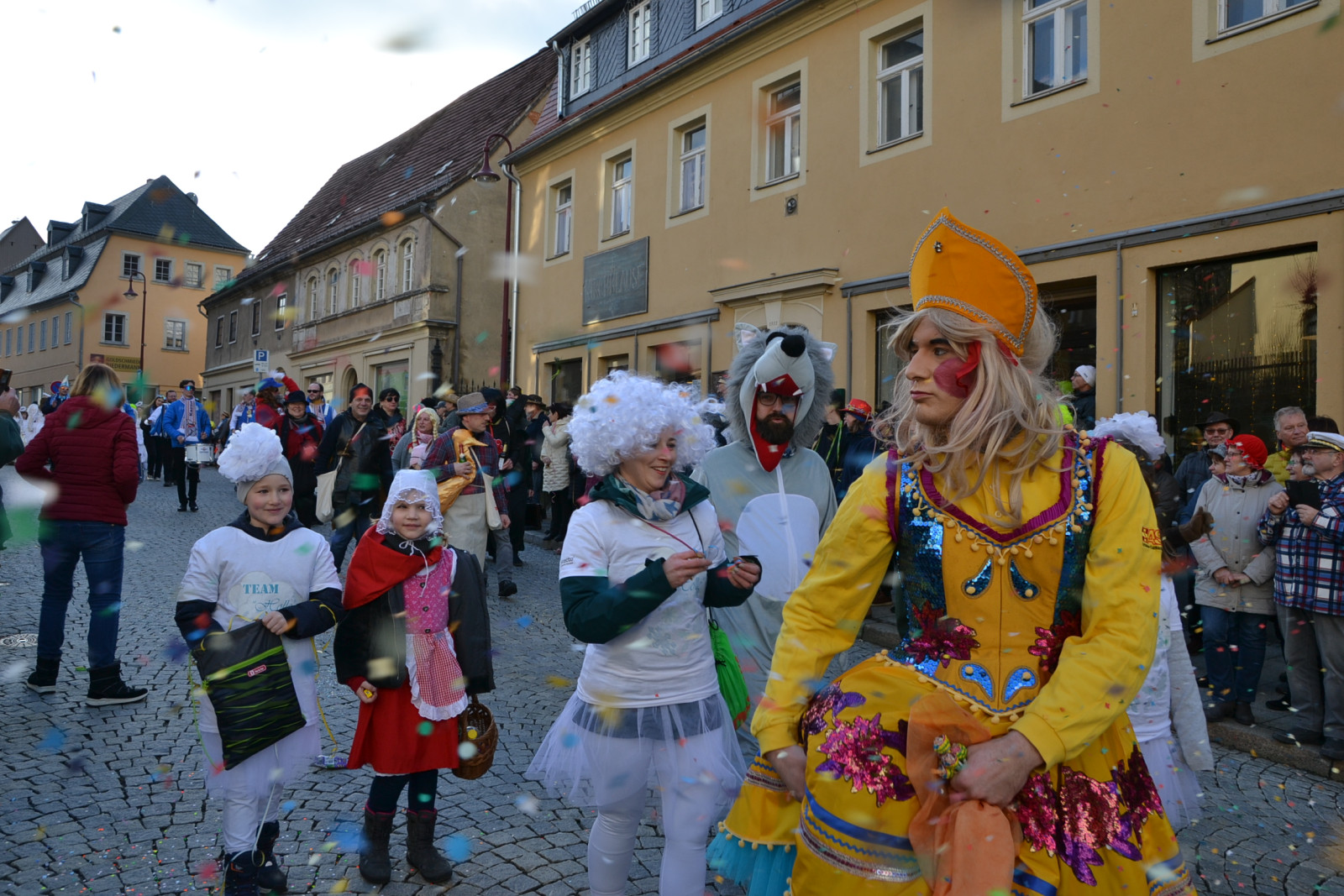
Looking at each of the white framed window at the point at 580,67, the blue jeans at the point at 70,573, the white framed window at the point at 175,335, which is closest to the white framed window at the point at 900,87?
the white framed window at the point at 580,67

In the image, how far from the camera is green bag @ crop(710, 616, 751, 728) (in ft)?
9.84

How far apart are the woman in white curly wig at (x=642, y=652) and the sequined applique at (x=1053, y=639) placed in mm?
996

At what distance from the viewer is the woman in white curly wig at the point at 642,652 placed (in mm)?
2674

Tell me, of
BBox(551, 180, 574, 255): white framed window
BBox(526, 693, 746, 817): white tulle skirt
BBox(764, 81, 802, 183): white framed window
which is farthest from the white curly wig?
BBox(551, 180, 574, 255): white framed window

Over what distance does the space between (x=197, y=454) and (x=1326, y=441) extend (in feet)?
45.4

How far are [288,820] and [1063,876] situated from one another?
10.7ft

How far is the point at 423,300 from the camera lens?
22.8 metres

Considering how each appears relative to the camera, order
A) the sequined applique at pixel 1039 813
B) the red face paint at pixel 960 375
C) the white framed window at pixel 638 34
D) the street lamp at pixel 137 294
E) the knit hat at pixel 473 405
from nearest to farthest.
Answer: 1. the sequined applique at pixel 1039 813
2. the red face paint at pixel 960 375
3. the knit hat at pixel 473 405
4. the white framed window at pixel 638 34
5. the street lamp at pixel 137 294

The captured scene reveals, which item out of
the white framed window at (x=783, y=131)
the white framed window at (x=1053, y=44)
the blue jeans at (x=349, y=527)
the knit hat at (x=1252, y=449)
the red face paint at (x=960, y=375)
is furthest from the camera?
the white framed window at (x=783, y=131)

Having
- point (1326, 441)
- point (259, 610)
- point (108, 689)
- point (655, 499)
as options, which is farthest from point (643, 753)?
point (1326, 441)

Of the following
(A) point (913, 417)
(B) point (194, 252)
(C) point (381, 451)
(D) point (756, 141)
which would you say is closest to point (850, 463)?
(C) point (381, 451)

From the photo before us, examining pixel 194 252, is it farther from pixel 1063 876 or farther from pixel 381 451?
pixel 1063 876

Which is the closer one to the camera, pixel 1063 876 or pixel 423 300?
pixel 1063 876

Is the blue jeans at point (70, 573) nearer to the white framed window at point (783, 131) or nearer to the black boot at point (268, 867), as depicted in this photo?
the black boot at point (268, 867)
